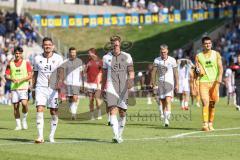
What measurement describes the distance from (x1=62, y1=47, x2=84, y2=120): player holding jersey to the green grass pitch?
1.76 metres

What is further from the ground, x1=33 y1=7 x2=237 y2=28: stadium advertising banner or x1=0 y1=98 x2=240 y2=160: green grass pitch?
x1=33 y1=7 x2=237 y2=28: stadium advertising banner

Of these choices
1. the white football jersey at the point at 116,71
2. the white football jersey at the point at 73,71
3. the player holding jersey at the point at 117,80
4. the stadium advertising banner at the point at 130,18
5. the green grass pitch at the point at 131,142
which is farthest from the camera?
the stadium advertising banner at the point at 130,18

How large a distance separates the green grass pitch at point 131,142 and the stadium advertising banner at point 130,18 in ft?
167

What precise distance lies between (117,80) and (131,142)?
57.4 inches

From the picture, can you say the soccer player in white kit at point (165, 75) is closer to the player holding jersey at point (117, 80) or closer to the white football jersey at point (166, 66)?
the white football jersey at point (166, 66)

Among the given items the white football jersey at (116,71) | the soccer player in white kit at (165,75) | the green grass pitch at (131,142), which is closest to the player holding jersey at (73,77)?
the green grass pitch at (131,142)

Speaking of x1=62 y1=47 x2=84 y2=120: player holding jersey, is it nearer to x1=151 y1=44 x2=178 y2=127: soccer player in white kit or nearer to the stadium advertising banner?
x1=151 y1=44 x2=178 y2=127: soccer player in white kit

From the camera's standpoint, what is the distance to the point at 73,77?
1241 inches

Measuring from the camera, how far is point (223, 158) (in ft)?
55.3

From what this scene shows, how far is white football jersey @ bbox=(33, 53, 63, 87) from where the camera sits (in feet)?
67.2

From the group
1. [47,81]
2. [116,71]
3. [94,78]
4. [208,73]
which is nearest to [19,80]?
[47,81]

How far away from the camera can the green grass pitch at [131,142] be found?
1744 cm

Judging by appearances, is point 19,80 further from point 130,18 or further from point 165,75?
point 130,18

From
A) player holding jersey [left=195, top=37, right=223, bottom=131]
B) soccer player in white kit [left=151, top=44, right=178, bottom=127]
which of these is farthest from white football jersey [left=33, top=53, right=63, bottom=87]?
soccer player in white kit [left=151, top=44, right=178, bottom=127]
